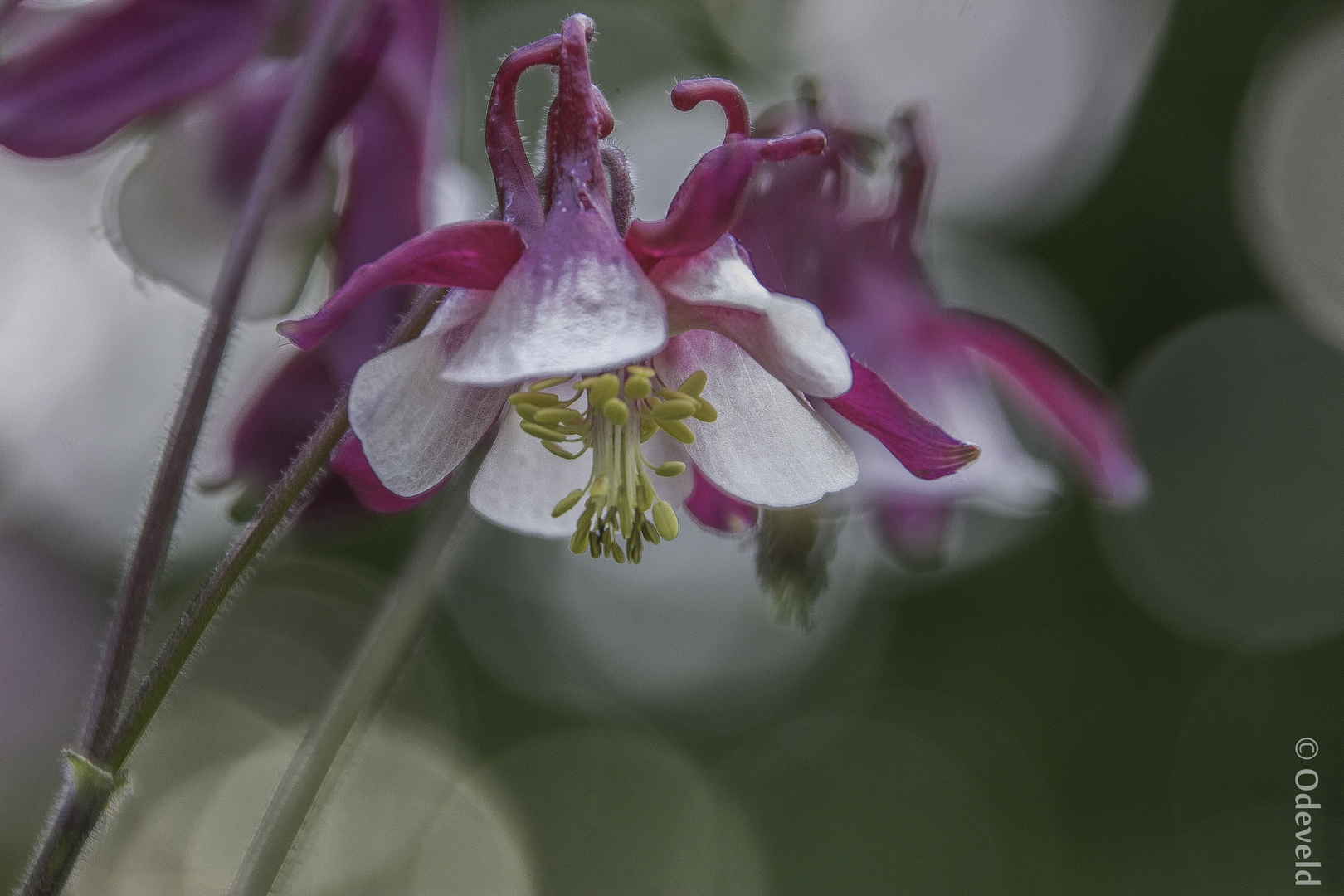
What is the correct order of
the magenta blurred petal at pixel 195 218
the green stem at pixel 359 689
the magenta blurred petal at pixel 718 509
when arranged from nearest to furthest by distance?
the green stem at pixel 359 689
the magenta blurred petal at pixel 718 509
the magenta blurred petal at pixel 195 218

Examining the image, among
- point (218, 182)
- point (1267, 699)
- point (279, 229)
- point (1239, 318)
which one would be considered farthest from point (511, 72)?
point (1239, 318)

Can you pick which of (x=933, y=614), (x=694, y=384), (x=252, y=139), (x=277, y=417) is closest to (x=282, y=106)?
(x=252, y=139)

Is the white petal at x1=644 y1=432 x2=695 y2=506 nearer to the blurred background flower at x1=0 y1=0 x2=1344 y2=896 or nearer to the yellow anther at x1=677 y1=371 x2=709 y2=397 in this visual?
the yellow anther at x1=677 y1=371 x2=709 y2=397

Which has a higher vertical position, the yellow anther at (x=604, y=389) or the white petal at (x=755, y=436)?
the yellow anther at (x=604, y=389)

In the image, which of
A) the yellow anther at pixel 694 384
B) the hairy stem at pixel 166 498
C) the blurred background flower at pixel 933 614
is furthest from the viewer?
the blurred background flower at pixel 933 614

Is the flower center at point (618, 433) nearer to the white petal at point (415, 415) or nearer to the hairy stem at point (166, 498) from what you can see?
the white petal at point (415, 415)

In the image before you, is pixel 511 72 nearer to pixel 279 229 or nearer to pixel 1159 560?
pixel 279 229

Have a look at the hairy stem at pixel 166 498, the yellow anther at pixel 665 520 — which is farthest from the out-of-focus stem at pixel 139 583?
the yellow anther at pixel 665 520
